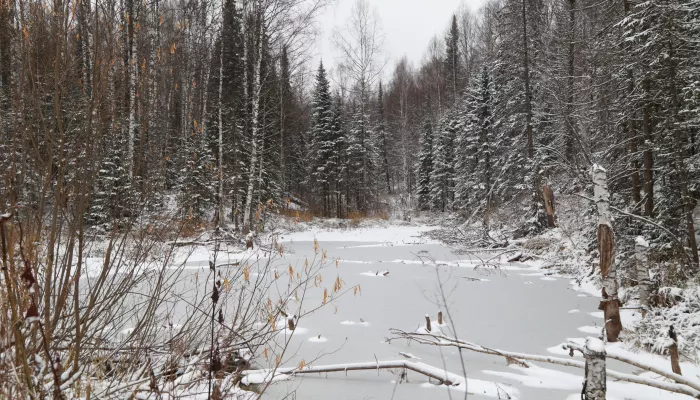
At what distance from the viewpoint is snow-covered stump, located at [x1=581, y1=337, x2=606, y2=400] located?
2164mm

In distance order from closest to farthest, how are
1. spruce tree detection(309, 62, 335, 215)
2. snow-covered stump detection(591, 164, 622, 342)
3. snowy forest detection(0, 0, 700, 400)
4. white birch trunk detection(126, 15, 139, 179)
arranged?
snowy forest detection(0, 0, 700, 400), white birch trunk detection(126, 15, 139, 179), snow-covered stump detection(591, 164, 622, 342), spruce tree detection(309, 62, 335, 215)

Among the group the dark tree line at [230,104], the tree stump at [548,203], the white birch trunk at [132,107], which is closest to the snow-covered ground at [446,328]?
the white birch trunk at [132,107]

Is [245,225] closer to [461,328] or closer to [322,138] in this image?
[461,328]

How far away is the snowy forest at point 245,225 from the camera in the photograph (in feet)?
5.65

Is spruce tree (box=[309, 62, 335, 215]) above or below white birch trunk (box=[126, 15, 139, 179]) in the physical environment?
above

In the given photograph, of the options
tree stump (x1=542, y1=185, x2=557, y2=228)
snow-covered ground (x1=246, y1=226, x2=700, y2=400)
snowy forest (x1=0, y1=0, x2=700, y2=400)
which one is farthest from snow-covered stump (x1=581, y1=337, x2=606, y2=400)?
tree stump (x1=542, y1=185, x2=557, y2=228)

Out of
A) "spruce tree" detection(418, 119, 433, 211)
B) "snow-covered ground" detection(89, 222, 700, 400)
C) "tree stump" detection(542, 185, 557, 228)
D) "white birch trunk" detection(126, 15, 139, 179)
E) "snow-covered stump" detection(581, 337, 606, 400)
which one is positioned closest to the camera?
"white birch trunk" detection(126, 15, 139, 179)

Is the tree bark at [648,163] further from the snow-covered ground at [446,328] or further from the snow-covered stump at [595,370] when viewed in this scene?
the snow-covered stump at [595,370]

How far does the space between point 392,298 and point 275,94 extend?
49.7 feet

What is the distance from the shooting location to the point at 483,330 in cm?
475

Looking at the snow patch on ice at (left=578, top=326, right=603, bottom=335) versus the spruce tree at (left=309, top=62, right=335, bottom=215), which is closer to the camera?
the snow patch on ice at (left=578, top=326, right=603, bottom=335)

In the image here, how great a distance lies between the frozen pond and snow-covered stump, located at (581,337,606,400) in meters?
0.82

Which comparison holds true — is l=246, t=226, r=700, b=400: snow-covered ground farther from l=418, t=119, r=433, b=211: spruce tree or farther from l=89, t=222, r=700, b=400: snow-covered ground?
l=418, t=119, r=433, b=211: spruce tree

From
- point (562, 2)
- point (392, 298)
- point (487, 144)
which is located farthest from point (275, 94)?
point (392, 298)
